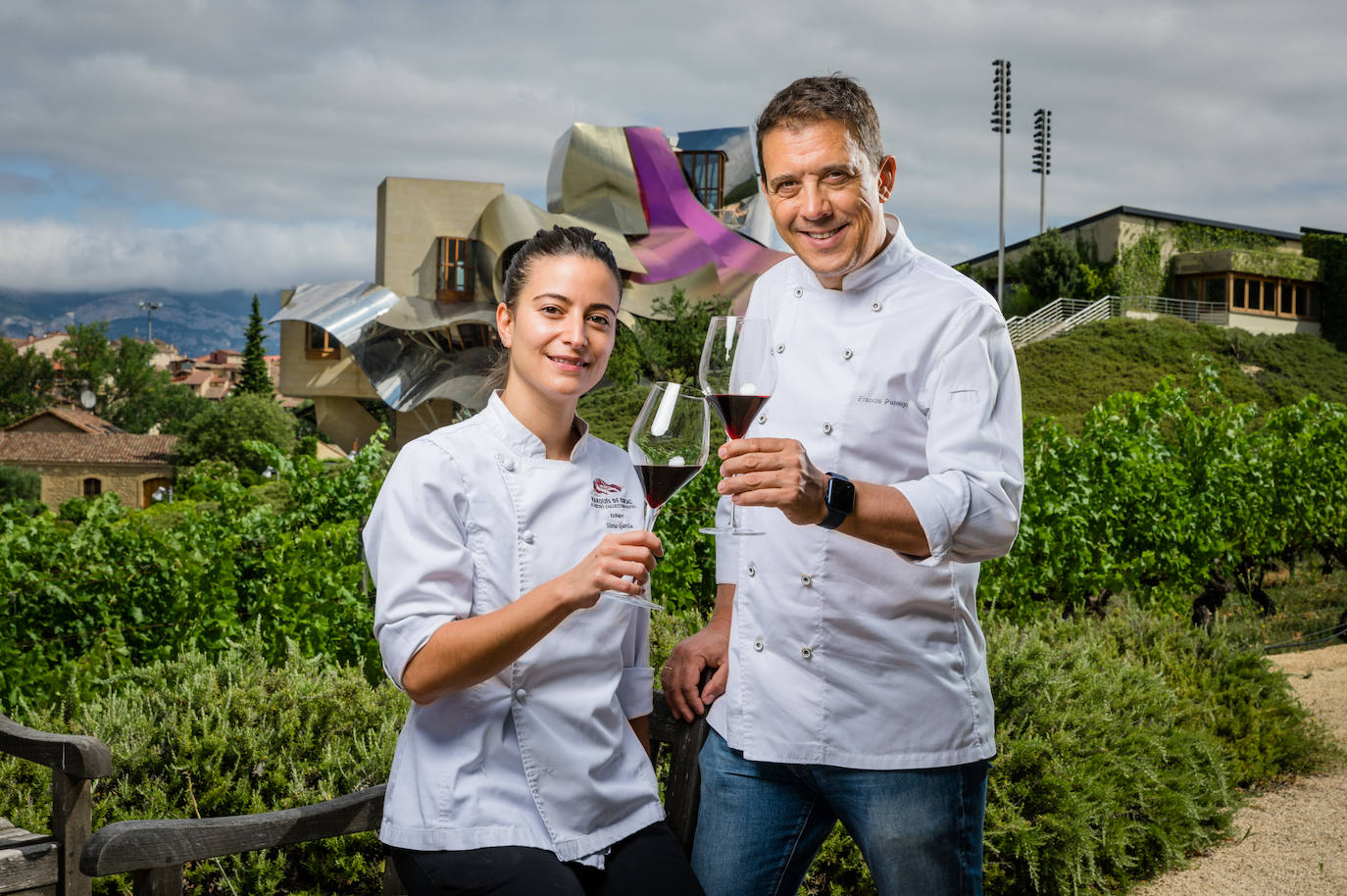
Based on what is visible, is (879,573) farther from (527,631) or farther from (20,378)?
(20,378)

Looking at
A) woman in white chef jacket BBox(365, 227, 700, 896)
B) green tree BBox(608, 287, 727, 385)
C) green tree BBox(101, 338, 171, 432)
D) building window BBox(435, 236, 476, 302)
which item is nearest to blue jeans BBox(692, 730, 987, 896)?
woman in white chef jacket BBox(365, 227, 700, 896)

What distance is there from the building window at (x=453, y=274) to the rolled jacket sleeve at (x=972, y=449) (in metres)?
37.4

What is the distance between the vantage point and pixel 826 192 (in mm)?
2014

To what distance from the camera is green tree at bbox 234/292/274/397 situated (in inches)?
2306

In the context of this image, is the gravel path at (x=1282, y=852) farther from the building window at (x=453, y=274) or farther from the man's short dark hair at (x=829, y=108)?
the building window at (x=453, y=274)

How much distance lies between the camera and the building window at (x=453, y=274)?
125ft

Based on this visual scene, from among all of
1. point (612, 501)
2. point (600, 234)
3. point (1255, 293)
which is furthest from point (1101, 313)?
point (612, 501)

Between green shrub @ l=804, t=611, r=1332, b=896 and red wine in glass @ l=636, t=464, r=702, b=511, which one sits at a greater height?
red wine in glass @ l=636, t=464, r=702, b=511

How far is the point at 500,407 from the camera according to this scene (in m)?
2.07

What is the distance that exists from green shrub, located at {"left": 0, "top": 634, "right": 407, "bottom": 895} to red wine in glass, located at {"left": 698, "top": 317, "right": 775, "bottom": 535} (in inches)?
86.3

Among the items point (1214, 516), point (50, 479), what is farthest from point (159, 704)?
point (50, 479)

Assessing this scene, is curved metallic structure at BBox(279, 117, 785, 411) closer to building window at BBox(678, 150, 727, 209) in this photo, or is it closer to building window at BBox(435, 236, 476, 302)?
building window at BBox(435, 236, 476, 302)

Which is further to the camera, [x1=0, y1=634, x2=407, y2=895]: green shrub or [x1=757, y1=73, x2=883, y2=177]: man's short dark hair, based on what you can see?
[x1=0, y1=634, x2=407, y2=895]: green shrub

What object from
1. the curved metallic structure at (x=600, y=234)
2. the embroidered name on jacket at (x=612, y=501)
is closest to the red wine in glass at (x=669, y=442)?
the embroidered name on jacket at (x=612, y=501)
